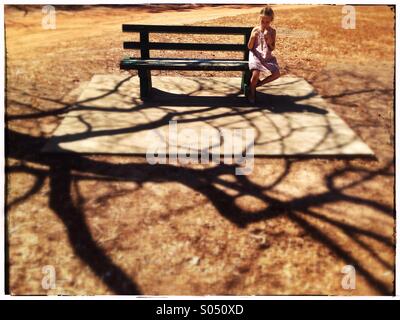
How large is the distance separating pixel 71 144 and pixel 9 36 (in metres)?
6.51

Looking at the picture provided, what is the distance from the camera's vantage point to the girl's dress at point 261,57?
4559mm

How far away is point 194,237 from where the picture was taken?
2604mm

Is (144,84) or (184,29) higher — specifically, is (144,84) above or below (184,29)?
below

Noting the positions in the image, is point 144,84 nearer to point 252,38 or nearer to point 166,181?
point 252,38

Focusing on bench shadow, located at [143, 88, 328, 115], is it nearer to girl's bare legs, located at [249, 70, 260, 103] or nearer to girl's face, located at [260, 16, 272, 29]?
girl's bare legs, located at [249, 70, 260, 103]

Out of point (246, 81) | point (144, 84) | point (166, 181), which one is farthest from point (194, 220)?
point (246, 81)

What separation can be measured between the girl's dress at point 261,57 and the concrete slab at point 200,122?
47 centimetres

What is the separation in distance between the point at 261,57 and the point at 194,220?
276 centimetres

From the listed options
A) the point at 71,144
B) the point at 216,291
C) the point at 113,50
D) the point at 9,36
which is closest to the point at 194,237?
the point at 216,291

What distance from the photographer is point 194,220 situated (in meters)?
2.74

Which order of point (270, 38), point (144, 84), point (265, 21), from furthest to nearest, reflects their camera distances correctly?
1. point (144, 84)
2. point (270, 38)
3. point (265, 21)

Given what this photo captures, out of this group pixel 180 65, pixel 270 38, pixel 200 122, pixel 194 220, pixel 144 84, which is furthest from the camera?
pixel 144 84

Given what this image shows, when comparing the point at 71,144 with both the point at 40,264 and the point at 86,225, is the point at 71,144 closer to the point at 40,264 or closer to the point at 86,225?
the point at 86,225

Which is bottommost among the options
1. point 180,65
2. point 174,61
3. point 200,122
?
point 200,122
